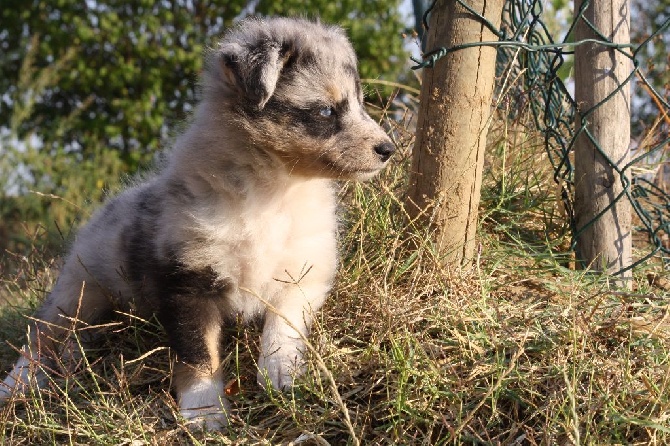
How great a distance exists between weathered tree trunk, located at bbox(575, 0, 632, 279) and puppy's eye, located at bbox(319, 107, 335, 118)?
3.95ft

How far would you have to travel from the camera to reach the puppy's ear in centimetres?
306

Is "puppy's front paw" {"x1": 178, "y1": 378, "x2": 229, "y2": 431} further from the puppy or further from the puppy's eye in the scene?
the puppy's eye

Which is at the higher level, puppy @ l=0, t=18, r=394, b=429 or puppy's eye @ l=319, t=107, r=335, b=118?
puppy's eye @ l=319, t=107, r=335, b=118

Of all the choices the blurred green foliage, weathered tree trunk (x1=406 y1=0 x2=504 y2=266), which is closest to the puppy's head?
weathered tree trunk (x1=406 y1=0 x2=504 y2=266)

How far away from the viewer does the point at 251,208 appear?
316 cm

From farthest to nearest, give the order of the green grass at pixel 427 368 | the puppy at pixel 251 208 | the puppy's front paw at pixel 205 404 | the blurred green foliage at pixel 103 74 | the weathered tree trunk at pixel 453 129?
1. the blurred green foliage at pixel 103 74
2. the weathered tree trunk at pixel 453 129
3. the puppy at pixel 251 208
4. the puppy's front paw at pixel 205 404
5. the green grass at pixel 427 368

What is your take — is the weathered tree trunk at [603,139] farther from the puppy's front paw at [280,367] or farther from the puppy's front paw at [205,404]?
the puppy's front paw at [205,404]

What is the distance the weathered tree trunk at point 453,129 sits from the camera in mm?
3252

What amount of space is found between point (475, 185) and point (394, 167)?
95 centimetres

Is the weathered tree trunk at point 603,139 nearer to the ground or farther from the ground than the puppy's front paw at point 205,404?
farther from the ground

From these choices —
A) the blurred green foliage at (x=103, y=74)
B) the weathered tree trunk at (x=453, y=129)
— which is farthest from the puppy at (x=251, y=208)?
the blurred green foliage at (x=103, y=74)

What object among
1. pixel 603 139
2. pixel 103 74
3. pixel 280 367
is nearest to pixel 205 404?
pixel 280 367

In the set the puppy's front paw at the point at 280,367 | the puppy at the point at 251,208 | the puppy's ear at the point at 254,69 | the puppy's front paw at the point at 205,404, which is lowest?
the puppy's front paw at the point at 205,404

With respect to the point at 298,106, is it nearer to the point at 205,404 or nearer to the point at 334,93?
the point at 334,93
